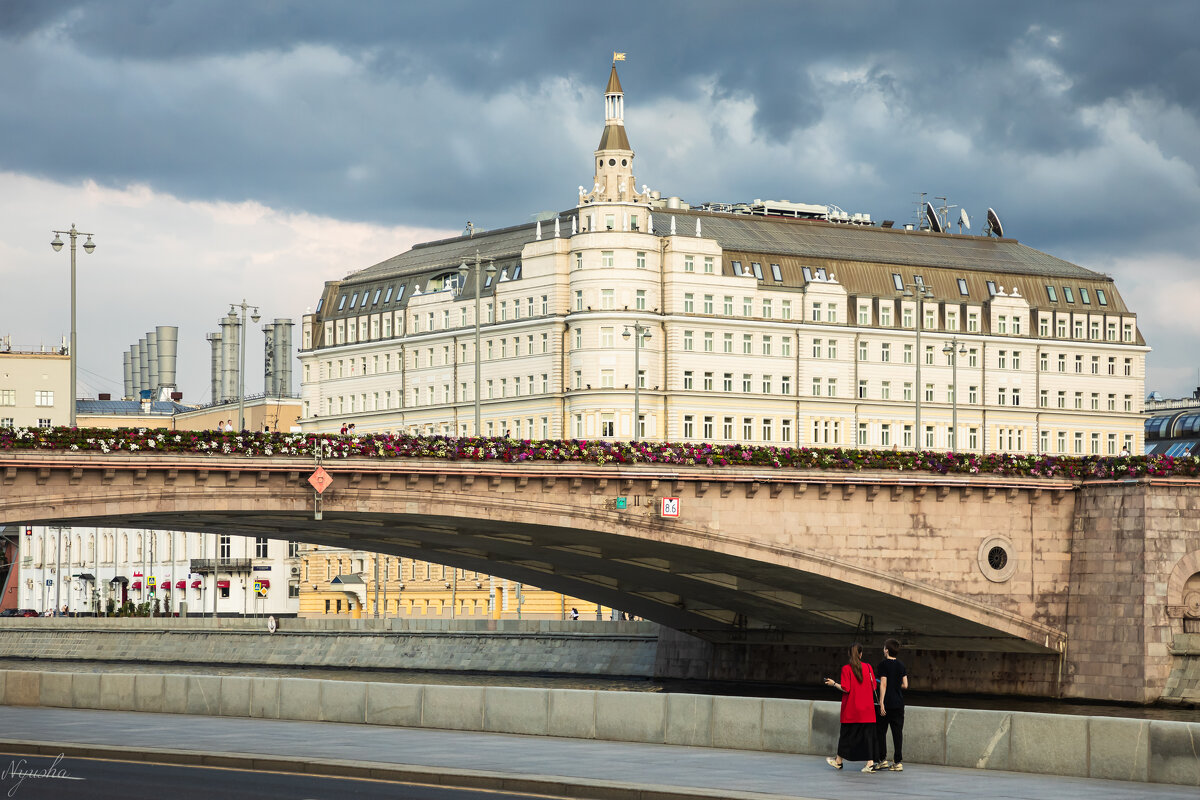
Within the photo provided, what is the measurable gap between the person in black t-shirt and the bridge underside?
31.6 meters

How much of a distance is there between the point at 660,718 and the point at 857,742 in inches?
222

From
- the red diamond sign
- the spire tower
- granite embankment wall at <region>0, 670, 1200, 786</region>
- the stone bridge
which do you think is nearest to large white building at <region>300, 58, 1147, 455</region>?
the spire tower

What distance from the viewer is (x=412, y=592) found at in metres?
153

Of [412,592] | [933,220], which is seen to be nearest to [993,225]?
[933,220]

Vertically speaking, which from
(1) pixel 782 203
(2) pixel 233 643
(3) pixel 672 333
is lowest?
(2) pixel 233 643

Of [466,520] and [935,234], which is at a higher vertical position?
[935,234]

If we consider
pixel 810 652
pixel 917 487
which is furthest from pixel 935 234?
pixel 917 487

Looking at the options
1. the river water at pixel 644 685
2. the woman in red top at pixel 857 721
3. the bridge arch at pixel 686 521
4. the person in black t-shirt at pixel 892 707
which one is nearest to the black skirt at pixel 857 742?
the woman in red top at pixel 857 721

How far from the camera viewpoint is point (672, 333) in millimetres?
145750

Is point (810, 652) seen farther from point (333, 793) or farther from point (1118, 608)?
point (333, 793)

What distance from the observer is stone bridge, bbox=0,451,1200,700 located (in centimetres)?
6375

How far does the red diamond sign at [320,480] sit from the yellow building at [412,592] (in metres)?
66.6

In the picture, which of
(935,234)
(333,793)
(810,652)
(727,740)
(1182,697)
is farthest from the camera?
(935,234)

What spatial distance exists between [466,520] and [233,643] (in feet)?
210
